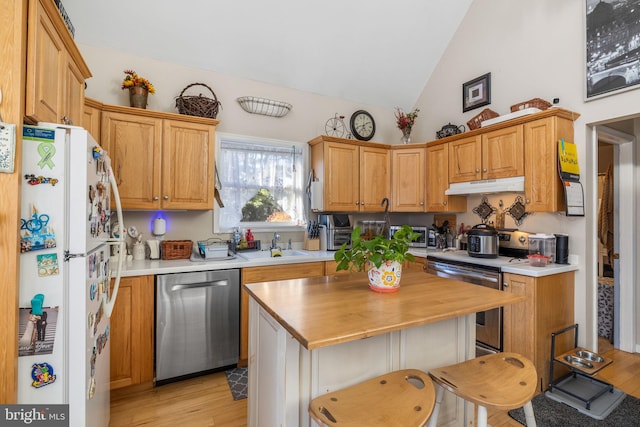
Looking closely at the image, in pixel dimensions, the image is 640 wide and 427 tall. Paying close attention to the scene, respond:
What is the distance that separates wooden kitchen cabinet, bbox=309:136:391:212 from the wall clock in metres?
0.36

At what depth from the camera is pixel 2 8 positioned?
1.15m

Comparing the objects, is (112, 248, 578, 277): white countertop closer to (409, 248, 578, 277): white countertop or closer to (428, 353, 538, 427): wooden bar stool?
(409, 248, 578, 277): white countertop

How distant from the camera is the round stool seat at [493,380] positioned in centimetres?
114

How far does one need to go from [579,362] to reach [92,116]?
4141mm

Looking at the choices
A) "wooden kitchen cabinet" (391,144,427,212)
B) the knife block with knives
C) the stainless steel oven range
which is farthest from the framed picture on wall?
the knife block with knives

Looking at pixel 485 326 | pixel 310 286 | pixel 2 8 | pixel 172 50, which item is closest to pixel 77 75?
pixel 2 8

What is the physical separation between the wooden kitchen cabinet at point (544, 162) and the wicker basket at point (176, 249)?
3035 mm

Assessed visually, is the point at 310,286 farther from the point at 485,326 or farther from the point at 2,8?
the point at 485,326

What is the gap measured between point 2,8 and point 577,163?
3.67 m

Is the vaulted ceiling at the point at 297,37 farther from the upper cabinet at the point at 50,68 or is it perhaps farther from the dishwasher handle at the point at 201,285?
the dishwasher handle at the point at 201,285

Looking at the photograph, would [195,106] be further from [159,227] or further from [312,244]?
[312,244]

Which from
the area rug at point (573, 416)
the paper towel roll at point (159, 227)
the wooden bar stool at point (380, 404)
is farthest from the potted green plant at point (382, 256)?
the paper towel roll at point (159, 227)

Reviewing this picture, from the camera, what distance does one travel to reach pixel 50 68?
55.9 inches

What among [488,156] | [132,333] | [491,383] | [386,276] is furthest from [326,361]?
[488,156]
